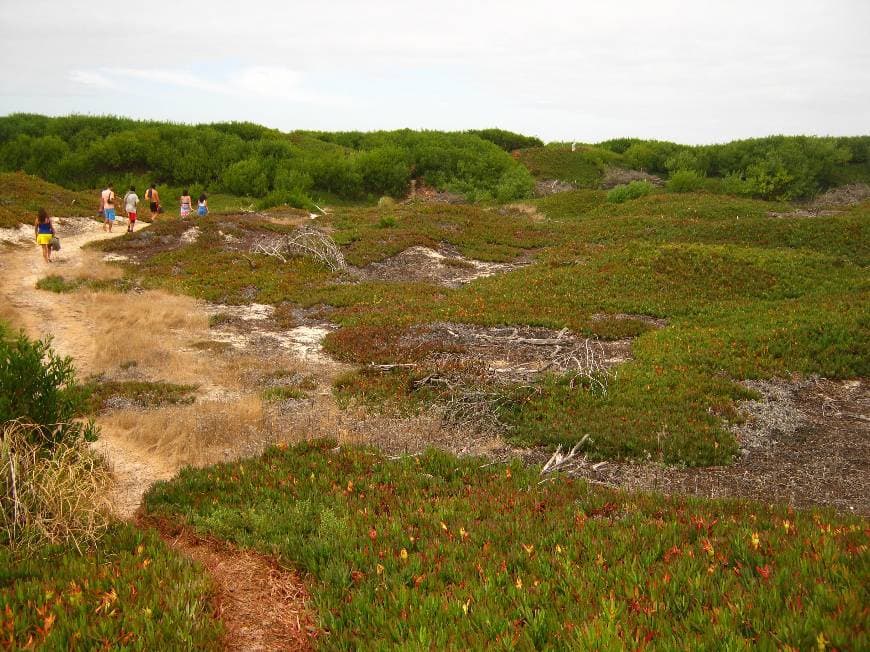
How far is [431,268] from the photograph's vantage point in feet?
84.4

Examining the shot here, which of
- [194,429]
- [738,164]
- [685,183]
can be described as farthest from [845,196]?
[194,429]

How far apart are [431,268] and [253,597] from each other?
2092 cm

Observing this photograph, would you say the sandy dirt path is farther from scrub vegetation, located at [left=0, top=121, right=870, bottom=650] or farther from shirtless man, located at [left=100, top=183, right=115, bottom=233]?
shirtless man, located at [left=100, top=183, right=115, bottom=233]

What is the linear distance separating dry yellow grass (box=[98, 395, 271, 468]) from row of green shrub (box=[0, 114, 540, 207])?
32.9 meters

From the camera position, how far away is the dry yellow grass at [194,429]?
364 inches

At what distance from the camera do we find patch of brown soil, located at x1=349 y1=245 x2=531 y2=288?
963 inches

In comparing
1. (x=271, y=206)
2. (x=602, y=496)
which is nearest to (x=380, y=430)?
(x=602, y=496)

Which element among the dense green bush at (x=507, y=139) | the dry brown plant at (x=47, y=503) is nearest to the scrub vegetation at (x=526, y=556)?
the dry brown plant at (x=47, y=503)

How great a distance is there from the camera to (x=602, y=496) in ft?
23.6

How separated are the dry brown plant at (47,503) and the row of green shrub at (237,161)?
37.3 m

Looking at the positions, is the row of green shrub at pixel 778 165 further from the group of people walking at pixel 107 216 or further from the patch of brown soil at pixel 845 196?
the group of people walking at pixel 107 216

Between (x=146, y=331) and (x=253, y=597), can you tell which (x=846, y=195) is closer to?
(x=146, y=331)

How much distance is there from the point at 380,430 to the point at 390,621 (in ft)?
18.4

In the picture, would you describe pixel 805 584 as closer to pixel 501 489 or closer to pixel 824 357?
pixel 501 489
